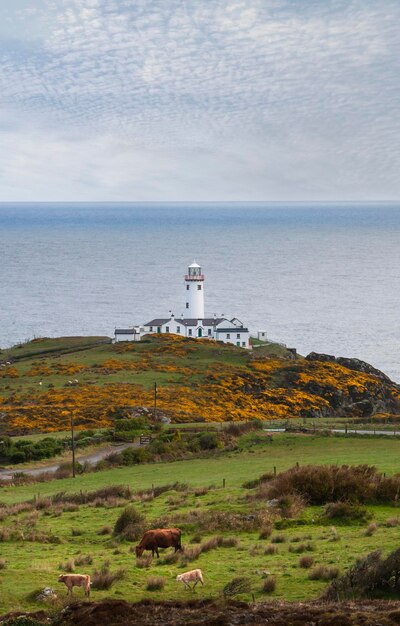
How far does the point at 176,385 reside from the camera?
248ft

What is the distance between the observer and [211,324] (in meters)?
109

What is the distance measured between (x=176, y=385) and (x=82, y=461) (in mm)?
28017

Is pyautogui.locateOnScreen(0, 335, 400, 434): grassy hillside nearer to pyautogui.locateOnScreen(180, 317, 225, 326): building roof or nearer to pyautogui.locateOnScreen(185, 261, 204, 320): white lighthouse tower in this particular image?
pyautogui.locateOnScreen(180, 317, 225, 326): building roof

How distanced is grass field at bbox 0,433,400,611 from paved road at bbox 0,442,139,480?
472cm

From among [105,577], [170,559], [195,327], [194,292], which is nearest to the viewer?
[105,577]

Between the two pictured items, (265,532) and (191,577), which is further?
(265,532)

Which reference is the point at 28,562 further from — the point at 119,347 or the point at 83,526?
the point at 119,347

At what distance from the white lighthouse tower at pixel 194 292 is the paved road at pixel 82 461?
65.3 metres

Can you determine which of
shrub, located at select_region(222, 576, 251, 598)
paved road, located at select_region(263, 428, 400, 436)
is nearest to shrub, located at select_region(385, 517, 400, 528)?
shrub, located at select_region(222, 576, 251, 598)

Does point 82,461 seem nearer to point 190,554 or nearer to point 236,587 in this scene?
point 190,554

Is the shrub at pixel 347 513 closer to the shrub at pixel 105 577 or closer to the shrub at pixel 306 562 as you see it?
the shrub at pixel 306 562

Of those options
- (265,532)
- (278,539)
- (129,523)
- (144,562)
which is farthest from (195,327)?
(144,562)

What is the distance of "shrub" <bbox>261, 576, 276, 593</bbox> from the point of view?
704 inches

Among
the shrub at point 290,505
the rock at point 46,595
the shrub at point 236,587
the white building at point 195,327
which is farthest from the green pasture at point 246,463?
the white building at point 195,327
